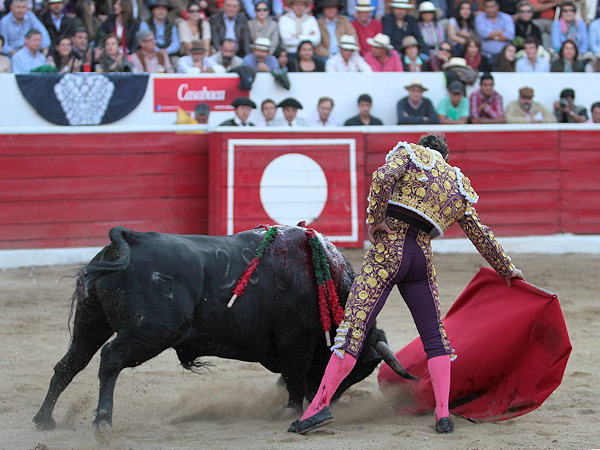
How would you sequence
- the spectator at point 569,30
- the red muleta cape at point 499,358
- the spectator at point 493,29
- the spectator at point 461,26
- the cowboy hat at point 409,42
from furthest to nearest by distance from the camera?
the spectator at point 569,30, the spectator at point 493,29, the spectator at point 461,26, the cowboy hat at point 409,42, the red muleta cape at point 499,358

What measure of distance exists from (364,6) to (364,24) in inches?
8.3

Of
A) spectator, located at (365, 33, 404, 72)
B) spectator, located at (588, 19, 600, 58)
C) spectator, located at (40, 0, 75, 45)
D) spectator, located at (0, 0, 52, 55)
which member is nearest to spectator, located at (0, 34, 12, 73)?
spectator, located at (0, 0, 52, 55)

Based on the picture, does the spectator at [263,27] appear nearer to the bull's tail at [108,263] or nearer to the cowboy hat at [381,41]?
the cowboy hat at [381,41]

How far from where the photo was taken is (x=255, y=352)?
12.2ft

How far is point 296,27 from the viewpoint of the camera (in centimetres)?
916

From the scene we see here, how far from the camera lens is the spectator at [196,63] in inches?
332

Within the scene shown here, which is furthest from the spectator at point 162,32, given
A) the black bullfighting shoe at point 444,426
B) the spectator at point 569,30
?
the black bullfighting shoe at point 444,426

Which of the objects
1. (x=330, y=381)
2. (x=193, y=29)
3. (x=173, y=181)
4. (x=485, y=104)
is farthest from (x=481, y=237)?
→ (x=193, y=29)

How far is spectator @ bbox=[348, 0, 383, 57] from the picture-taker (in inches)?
374

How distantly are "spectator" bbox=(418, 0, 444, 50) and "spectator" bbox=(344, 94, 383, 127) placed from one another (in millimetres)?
1685

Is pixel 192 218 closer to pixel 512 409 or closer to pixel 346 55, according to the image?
pixel 346 55

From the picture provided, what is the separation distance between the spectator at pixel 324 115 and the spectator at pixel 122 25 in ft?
6.52

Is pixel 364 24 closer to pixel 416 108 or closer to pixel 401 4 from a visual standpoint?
pixel 401 4

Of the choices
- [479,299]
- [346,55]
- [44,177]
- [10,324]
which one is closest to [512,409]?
[479,299]
